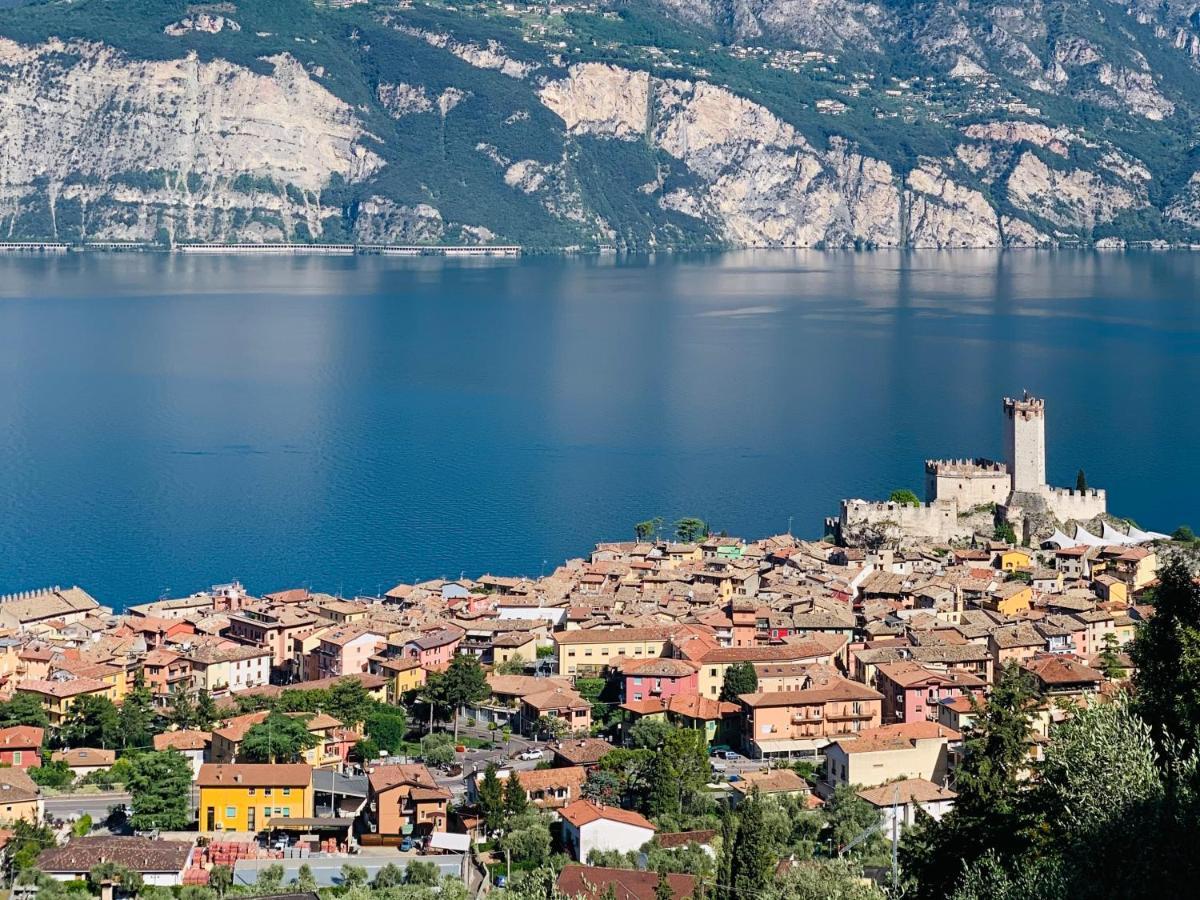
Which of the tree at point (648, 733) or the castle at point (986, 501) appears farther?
the castle at point (986, 501)

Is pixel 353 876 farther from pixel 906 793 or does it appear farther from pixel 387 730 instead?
pixel 906 793

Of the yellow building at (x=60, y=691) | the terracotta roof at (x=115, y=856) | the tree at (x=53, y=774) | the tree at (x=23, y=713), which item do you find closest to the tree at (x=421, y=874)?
the terracotta roof at (x=115, y=856)

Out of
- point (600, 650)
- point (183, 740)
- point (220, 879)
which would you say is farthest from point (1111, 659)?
point (183, 740)

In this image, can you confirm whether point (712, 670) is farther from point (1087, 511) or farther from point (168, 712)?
point (1087, 511)

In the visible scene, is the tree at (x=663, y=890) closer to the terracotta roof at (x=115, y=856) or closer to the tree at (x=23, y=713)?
the terracotta roof at (x=115, y=856)

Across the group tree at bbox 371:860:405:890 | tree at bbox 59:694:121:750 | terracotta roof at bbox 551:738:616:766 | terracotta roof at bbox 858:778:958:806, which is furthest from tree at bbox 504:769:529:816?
tree at bbox 59:694:121:750

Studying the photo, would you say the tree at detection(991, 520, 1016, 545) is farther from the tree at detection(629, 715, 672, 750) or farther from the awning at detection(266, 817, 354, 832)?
the awning at detection(266, 817, 354, 832)
